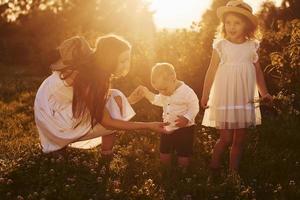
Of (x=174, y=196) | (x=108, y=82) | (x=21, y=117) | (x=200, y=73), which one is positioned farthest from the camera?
(x=200, y=73)

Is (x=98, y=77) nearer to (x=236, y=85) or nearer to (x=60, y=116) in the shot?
(x=60, y=116)

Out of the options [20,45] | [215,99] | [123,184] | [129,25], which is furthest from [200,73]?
[129,25]

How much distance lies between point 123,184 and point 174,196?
70 cm

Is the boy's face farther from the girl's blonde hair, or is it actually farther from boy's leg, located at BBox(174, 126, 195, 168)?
the girl's blonde hair

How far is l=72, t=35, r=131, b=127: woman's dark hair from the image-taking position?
6.73m

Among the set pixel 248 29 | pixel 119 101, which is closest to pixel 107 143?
pixel 119 101

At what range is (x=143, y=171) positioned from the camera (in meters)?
6.78

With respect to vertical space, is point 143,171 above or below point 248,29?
below

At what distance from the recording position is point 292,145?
Result: 8.24 meters

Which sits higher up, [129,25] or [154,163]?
[129,25]

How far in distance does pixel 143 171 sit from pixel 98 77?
126 cm

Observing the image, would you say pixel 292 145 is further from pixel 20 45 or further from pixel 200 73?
pixel 20 45

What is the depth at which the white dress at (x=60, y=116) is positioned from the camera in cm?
713

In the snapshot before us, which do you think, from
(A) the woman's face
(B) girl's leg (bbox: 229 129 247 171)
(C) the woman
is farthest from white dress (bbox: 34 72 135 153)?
(B) girl's leg (bbox: 229 129 247 171)
